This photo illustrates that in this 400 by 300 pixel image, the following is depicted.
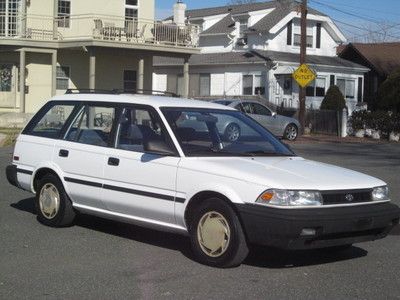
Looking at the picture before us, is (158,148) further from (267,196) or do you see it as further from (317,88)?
(317,88)

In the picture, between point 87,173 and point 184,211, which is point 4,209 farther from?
point 184,211

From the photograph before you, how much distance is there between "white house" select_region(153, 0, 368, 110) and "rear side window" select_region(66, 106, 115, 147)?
96.8 ft

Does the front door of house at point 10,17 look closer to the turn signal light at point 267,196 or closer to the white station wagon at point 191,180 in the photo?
the white station wagon at point 191,180

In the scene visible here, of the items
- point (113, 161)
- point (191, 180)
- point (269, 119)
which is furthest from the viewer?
point (269, 119)

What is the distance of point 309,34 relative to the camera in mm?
41031

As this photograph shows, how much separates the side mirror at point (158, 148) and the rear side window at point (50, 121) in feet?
5.90

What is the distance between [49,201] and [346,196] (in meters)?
3.74

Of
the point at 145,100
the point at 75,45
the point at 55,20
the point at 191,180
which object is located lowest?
the point at 191,180

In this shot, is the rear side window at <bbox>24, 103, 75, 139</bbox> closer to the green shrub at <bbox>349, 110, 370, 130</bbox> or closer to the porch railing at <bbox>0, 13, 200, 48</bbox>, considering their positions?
the porch railing at <bbox>0, 13, 200, 48</bbox>

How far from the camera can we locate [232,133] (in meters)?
7.32

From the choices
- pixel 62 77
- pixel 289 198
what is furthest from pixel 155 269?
pixel 62 77

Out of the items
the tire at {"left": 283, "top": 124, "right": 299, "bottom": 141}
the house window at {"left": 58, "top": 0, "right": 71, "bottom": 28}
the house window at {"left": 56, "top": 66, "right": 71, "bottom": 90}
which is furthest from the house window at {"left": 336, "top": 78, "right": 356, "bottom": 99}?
the house window at {"left": 58, "top": 0, "right": 71, "bottom": 28}

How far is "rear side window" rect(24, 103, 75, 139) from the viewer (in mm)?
8164

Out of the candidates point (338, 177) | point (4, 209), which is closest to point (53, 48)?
point (4, 209)
